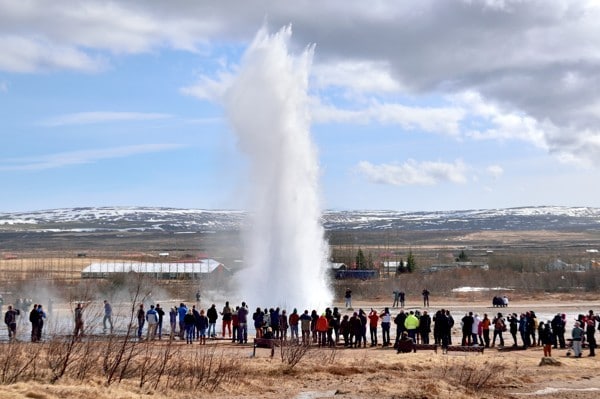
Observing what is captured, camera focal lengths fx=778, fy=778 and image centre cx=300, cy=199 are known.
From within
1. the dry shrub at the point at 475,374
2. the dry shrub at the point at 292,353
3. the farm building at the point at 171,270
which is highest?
the farm building at the point at 171,270

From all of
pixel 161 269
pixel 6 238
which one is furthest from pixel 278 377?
pixel 6 238

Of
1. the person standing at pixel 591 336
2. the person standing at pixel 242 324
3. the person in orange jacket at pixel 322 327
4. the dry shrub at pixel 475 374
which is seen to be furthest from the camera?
the person standing at pixel 242 324

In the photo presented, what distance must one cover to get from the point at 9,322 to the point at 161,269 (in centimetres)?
5050

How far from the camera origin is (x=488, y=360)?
19.8 metres

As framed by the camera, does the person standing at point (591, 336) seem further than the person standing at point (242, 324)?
No

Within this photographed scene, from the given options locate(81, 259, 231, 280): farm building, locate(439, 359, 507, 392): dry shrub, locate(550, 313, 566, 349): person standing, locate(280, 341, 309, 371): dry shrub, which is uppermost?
locate(81, 259, 231, 280): farm building

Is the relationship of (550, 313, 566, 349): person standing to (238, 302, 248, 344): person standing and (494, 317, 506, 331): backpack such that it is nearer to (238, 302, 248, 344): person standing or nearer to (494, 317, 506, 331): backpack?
(494, 317, 506, 331): backpack

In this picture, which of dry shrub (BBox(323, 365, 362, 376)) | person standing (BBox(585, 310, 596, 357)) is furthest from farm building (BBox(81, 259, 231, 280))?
dry shrub (BBox(323, 365, 362, 376))

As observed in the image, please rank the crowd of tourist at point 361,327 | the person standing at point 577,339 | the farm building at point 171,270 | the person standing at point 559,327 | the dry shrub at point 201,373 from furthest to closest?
the farm building at point 171,270 → the person standing at point 559,327 → the crowd of tourist at point 361,327 → the person standing at point 577,339 → the dry shrub at point 201,373

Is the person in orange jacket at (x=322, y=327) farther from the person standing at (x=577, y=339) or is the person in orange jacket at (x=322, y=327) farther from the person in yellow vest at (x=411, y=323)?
the person standing at (x=577, y=339)

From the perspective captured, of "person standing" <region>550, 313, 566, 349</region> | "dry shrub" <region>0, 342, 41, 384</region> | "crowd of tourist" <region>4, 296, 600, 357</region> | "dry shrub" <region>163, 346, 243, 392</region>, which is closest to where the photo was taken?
"dry shrub" <region>0, 342, 41, 384</region>

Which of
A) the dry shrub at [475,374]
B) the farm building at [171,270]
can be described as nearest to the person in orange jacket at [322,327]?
the dry shrub at [475,374]

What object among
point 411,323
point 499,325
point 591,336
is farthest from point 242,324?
point 591,336

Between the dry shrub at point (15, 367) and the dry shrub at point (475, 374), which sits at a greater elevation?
the dry shrub at point (15, 367)
